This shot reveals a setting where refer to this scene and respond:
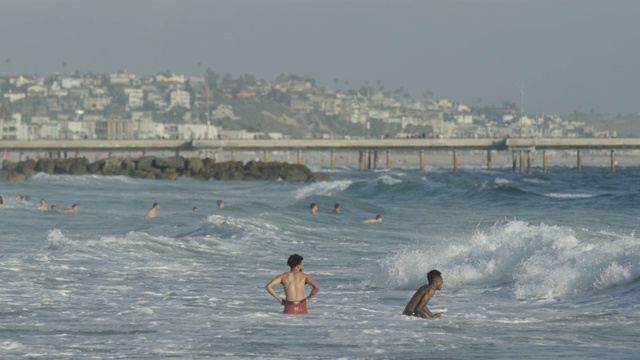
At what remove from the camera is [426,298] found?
14.8 metres

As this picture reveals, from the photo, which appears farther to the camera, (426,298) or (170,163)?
(170,163)

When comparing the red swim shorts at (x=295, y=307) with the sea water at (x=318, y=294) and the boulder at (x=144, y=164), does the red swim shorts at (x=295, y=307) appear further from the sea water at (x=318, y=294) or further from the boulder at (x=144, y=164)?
the boulder at (x=144, y=164)

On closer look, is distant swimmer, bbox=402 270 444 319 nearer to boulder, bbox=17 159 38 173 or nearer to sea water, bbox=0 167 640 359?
sea water, bbox=0 167 640 359

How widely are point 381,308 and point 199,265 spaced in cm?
660

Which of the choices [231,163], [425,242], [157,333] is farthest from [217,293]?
[231,163]

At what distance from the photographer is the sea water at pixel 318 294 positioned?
42.6ft

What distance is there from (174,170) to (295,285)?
70138mm

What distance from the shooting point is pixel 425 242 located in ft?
93.6

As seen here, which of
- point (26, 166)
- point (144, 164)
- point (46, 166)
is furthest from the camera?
point (26, 166)

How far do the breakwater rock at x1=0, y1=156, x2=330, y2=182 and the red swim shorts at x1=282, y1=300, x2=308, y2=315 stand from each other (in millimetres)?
64281

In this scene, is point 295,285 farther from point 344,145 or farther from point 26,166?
point 344,145

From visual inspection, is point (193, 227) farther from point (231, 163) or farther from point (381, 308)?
point (231, 163)

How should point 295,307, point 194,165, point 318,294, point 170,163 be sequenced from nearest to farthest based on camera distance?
point 295,307 < point 318,294 < point 194,165 < point 170,163

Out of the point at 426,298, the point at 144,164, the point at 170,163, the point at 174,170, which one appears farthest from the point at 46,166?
the point at 426,298
